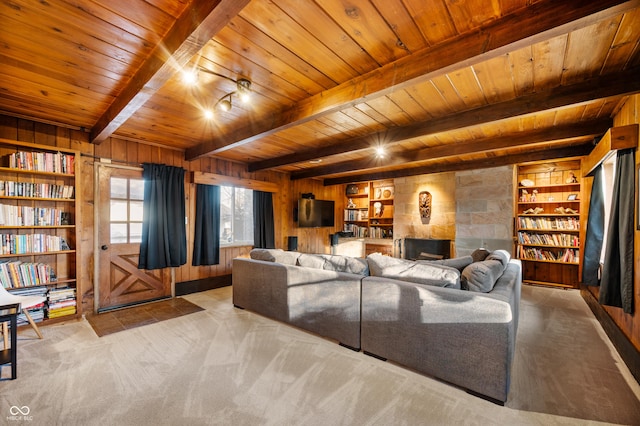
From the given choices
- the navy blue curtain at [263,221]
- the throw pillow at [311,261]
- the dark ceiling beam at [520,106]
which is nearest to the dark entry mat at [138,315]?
the throw pillow at [311,261]

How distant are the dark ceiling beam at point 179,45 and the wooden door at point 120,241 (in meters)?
1.64

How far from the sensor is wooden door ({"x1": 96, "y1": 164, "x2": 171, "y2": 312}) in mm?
3674

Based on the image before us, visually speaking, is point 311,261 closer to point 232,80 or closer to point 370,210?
point 232,80

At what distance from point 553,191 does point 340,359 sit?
206 inches

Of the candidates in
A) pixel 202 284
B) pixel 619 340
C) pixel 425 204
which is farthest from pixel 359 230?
pixel 619 340

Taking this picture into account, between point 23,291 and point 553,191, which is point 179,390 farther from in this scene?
point 553,191

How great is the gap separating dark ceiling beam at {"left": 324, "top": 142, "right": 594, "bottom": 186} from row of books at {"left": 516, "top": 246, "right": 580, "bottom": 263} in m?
1.74

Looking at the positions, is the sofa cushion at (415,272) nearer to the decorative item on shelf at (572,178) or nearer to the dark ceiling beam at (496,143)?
→ the dark ceiling beam at (496,143)

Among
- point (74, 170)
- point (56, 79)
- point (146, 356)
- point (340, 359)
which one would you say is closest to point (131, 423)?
point (146, 356)

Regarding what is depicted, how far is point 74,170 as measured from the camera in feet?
10.7

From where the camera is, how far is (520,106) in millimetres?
2527

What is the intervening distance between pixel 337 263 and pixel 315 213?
12.4 ft

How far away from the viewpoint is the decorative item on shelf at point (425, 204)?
233 inches

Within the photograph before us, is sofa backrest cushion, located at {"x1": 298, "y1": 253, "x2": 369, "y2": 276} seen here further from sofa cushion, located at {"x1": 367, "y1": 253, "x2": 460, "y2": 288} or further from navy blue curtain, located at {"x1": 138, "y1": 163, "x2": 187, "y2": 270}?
navy blue curtain, located at {"x1": 138, "y1": 163, "x2": 187, "y2": 270}
